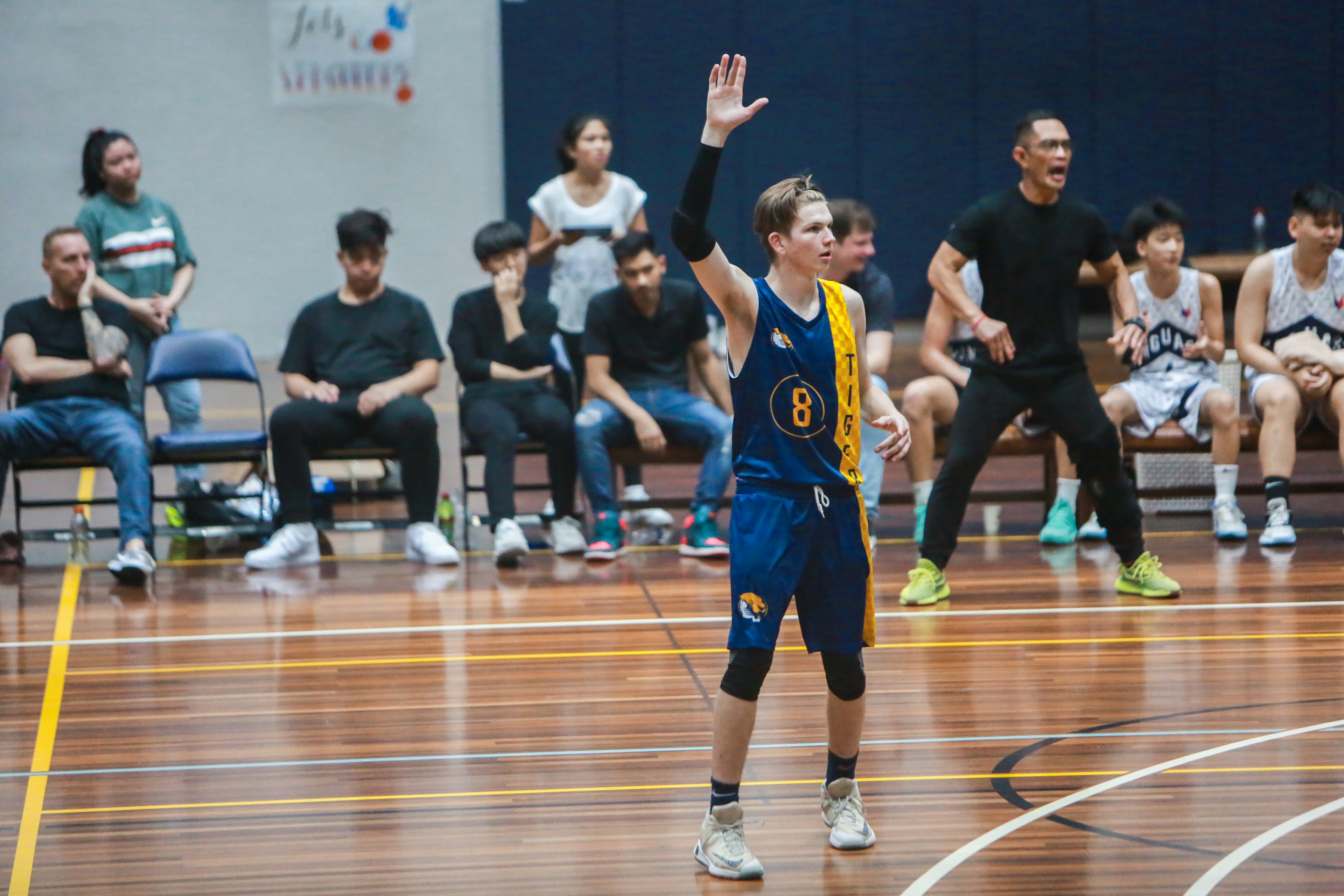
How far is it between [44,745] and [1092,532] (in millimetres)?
3998

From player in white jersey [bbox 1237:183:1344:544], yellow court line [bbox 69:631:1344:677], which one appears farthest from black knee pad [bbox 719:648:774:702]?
player in white jersey [bbox 1237:183:1344:544]

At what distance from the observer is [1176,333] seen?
235 inches

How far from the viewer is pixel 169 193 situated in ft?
40.5

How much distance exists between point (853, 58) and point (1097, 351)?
3.44m

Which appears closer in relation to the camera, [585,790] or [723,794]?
[723,794]

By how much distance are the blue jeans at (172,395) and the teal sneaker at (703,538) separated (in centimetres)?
209

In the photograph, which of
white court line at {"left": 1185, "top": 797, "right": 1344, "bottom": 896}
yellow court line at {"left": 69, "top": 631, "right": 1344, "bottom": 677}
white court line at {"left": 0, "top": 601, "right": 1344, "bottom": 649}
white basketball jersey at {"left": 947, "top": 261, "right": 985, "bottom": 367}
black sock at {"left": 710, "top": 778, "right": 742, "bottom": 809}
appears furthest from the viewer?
white basketball jersey at {"left": 947, "top": 261, "right": 985, "bottom": 367}

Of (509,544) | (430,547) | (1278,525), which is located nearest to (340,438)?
(430,547)

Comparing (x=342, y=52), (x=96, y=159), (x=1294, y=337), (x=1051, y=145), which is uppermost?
(x=342, y=52)

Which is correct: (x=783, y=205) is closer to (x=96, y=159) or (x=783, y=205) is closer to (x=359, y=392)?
(x=359, y=392)

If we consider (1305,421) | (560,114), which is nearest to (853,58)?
(560,114)

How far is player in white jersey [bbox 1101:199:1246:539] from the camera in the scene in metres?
5.82

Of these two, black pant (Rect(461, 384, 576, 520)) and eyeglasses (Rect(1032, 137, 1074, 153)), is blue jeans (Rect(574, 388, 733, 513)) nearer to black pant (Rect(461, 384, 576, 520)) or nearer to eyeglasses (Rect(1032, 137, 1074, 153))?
black pant (Rect(461, 384, 576, 520))

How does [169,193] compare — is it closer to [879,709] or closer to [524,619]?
[524,619]
